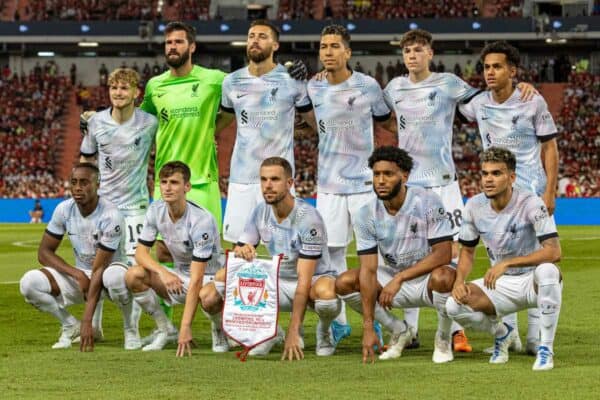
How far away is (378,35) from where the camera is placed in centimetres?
5012

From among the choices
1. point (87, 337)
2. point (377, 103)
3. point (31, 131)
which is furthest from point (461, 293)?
point (31, 131)

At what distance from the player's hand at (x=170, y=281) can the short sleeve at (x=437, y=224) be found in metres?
1.98

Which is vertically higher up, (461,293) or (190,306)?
(461,293)

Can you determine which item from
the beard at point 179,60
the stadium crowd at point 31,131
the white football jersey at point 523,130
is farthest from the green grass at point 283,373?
the stadium crowd at point 31,131

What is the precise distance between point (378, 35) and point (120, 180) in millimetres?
40598

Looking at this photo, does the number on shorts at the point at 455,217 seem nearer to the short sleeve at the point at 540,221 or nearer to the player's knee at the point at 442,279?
the player's knee at the point at 442,279

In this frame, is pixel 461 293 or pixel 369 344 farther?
pixel 369 344

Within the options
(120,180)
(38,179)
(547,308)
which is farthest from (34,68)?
(547,308)

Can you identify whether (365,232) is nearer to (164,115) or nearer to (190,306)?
(190,306)

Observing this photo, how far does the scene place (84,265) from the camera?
1001 cm

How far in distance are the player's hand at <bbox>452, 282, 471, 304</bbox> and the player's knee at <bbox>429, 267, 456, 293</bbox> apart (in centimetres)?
21

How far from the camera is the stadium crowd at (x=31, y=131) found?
41656 millimetres

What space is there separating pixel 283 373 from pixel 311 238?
1408mm

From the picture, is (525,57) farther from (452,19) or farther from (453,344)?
(453,344)
